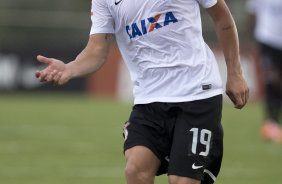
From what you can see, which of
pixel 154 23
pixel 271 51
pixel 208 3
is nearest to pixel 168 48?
pixel 154 23

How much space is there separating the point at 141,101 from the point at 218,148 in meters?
0.61

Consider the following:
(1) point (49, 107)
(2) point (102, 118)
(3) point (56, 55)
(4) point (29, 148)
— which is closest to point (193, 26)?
(4) point (29, 148)

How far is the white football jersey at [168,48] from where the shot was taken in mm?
6301

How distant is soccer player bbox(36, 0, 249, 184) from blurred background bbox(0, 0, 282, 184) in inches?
124

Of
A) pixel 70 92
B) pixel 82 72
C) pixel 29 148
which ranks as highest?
pixel 82 72

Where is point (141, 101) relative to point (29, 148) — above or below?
above

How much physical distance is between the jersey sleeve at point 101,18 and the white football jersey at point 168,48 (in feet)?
0.17

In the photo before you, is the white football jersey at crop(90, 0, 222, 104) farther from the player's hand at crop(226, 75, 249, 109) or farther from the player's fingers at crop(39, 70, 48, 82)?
the player's fingers at crop(39, 70, 48, 82)

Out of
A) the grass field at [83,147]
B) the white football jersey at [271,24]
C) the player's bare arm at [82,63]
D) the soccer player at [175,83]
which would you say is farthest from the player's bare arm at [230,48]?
the white football jersey at [271,24]

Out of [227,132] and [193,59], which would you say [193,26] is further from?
[227,132]

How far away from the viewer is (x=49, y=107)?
1930cm

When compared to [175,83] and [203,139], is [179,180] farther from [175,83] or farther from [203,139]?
[175,83]

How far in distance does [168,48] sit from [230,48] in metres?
0.42

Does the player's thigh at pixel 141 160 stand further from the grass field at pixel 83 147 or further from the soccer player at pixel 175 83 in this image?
the grass field at pixel 83 147
